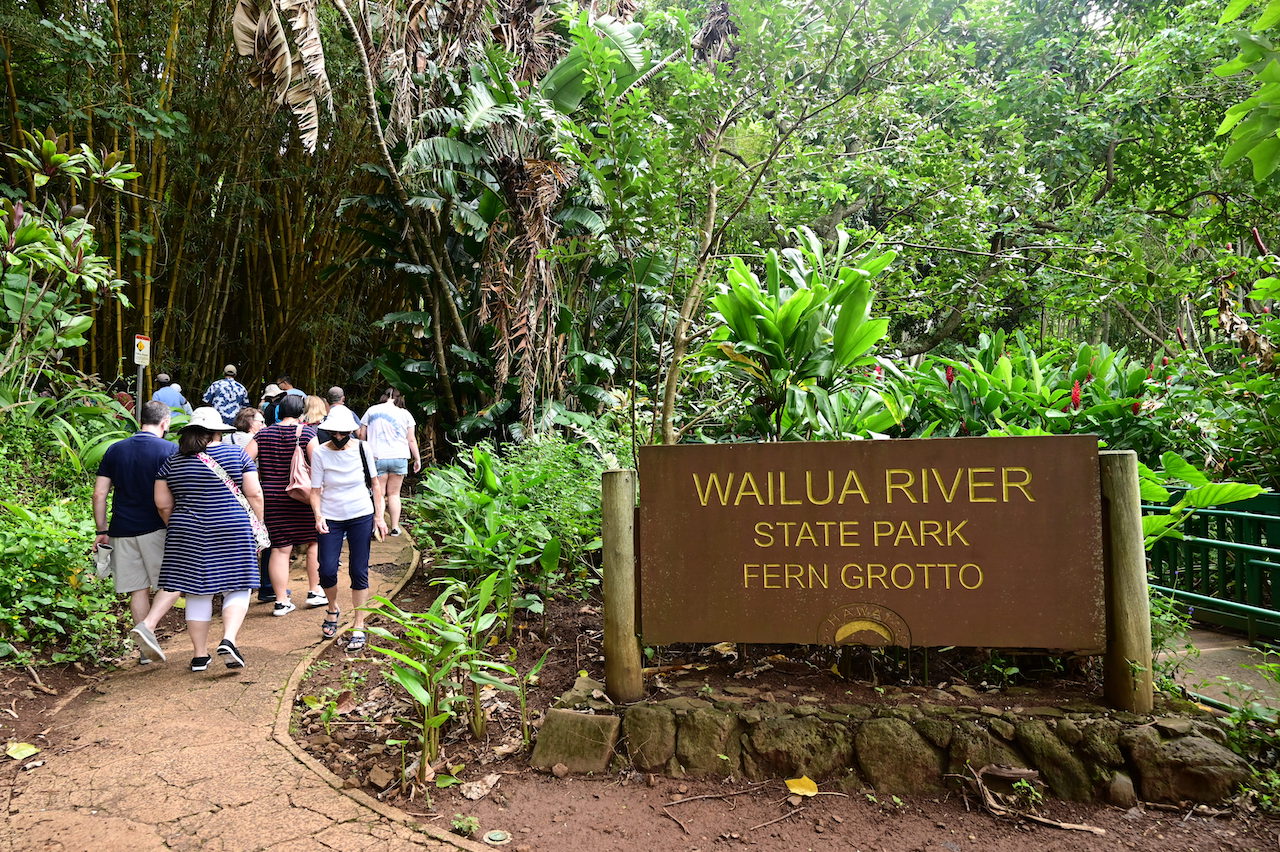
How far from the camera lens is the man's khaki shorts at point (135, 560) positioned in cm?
427

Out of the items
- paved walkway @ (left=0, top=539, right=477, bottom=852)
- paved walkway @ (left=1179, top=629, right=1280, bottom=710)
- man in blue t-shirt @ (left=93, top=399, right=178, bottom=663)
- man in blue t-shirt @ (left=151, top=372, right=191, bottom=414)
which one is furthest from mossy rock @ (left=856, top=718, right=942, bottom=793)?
man in blue t-shirt @ (left=151, top=372, right=191, bottom=414)

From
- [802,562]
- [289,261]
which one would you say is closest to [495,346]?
[289,261]

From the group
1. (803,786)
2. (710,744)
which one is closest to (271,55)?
(710,744)

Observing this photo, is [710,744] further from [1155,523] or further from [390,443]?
[390,443]

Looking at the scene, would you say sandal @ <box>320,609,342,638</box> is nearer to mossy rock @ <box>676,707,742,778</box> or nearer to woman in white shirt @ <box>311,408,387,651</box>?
woman in white shirt @ <box>311,408,387,651</box>

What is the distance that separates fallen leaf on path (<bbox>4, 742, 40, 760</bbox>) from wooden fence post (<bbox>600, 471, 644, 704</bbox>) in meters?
2.48

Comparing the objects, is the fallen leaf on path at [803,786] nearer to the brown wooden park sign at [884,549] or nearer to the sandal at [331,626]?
the brown wooden park sign at [884,549]

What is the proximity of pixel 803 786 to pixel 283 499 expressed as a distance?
4.00 meters

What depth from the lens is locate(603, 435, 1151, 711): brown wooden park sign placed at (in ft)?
9.67

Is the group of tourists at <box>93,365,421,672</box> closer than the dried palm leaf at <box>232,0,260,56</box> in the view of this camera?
Yes

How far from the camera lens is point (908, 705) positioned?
10.1 ft

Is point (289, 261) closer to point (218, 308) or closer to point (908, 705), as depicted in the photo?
point (218, 308)

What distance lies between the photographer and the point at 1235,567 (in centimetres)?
426

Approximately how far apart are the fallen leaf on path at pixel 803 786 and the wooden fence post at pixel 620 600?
0.72m
